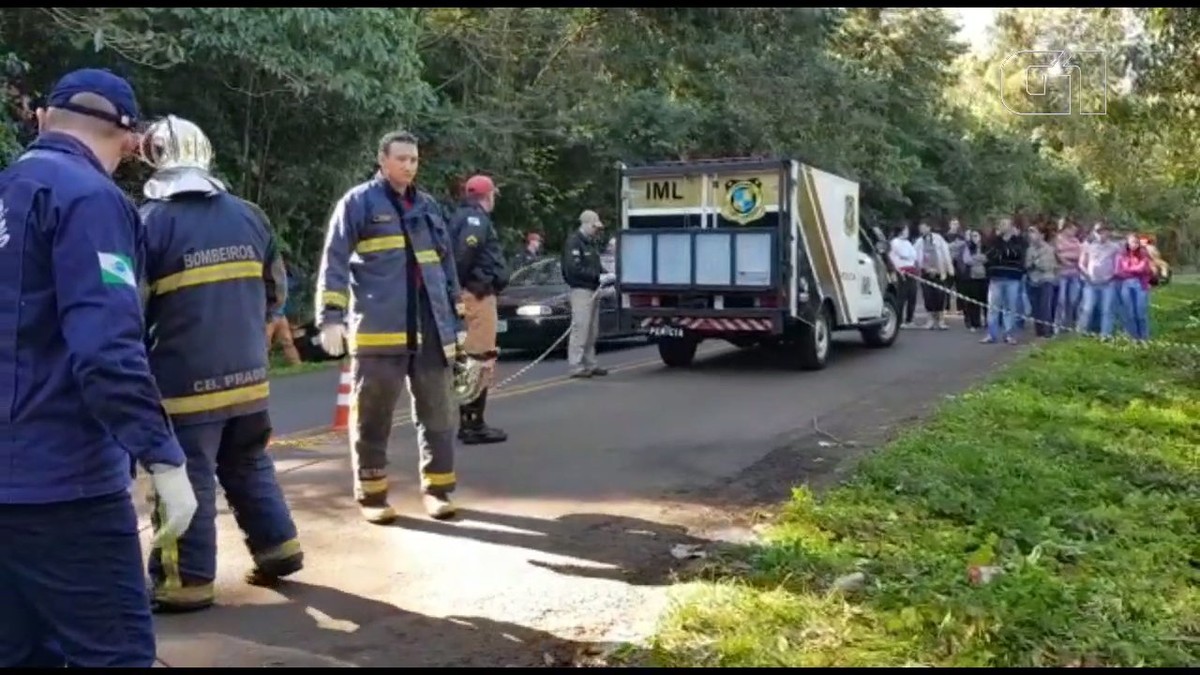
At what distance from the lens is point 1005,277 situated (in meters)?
18.6

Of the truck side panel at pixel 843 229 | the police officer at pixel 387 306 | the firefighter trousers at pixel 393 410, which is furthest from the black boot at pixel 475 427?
the truck side panel at pixel 843 229

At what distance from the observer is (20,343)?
10.4ft

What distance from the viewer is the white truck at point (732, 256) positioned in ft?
46.7

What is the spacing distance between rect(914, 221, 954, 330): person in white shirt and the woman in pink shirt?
377 cm

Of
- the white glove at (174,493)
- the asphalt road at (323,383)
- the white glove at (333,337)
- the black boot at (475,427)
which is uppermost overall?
the white glove at (333,337)

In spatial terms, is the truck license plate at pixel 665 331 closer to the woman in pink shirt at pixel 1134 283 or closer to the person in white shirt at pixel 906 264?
the woman in pink shirt at pixel 1134 283

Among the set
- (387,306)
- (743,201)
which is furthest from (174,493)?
(743,201)

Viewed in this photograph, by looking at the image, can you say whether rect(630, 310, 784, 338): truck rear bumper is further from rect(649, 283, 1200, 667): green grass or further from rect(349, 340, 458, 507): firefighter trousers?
rect(349, 340, 458, 507): firefighter trousers

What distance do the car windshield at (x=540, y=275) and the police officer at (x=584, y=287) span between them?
3541mm

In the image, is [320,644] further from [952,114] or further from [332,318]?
[952,114]

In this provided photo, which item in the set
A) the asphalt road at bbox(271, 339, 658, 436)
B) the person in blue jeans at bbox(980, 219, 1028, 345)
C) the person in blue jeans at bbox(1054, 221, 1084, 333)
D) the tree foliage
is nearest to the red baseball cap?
the asphalt road at bbox(271, 339, 658, 436)

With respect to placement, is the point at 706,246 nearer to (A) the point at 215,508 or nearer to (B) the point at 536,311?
(B) the point at 536,311

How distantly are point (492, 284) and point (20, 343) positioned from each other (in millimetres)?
5446

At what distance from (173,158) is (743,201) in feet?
32.7
